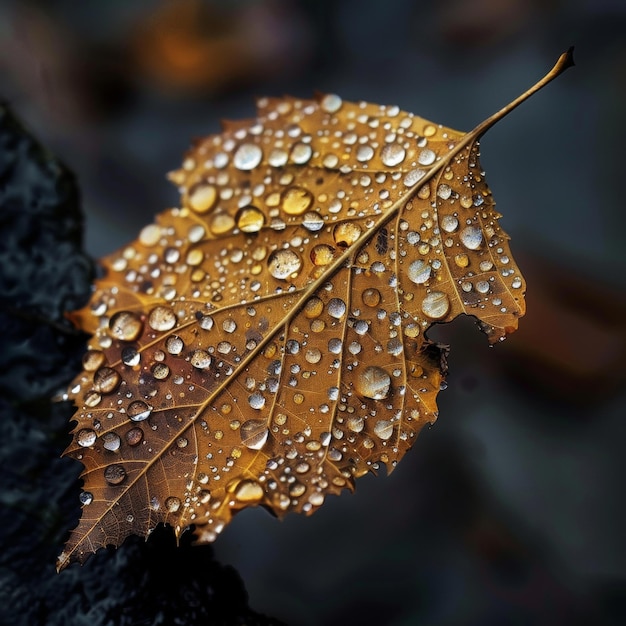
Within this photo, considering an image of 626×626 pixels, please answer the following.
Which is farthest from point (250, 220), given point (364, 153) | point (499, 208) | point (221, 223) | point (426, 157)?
point (499, 208)

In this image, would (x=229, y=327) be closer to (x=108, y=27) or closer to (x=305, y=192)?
(x=305, y=192)

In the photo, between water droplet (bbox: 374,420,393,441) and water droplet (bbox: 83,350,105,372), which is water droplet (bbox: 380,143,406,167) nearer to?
water droplet (bbox: 374,420,393,441)

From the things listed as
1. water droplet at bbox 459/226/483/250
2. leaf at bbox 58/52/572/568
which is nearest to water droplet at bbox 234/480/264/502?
leaf at bbox 58/52/572/568

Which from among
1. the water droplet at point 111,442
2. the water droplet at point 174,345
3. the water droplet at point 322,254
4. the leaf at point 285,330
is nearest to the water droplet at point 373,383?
the leaf at point 285,330

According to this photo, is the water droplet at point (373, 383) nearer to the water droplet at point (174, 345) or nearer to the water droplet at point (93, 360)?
the water droplet at point (174, 345)

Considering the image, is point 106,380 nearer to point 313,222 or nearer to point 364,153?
point 313,222

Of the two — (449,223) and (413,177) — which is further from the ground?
(413,177)

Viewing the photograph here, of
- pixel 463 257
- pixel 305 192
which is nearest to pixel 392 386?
pixel 463 257
